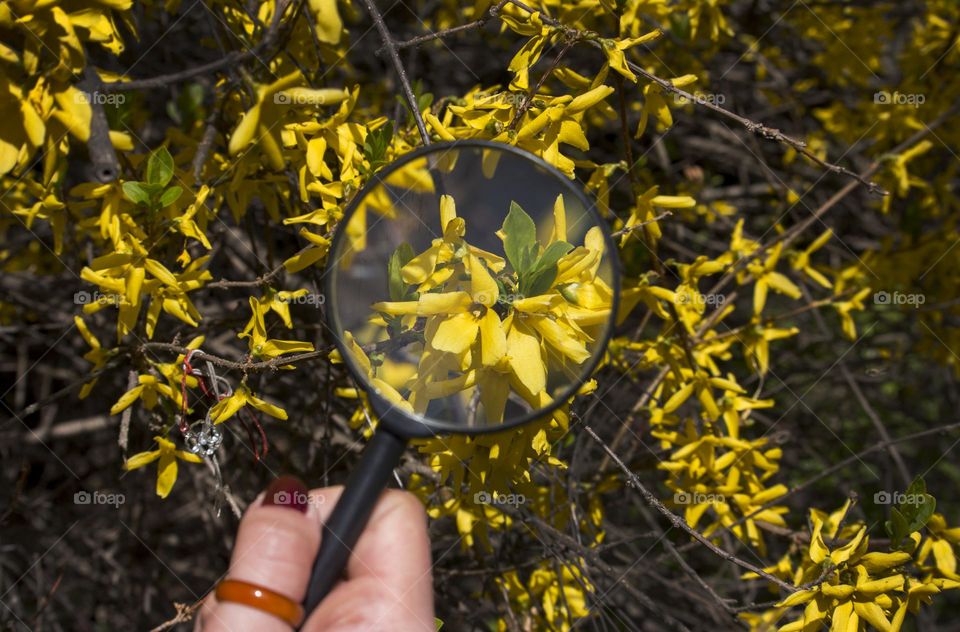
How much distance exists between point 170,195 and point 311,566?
0.84m

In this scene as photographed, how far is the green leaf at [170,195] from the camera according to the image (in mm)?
1563

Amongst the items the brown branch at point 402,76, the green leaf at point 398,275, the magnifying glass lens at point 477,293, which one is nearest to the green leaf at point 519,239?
the magnifying glass lens at point 477,293

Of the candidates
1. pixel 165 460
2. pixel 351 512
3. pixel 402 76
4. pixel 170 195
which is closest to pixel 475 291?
pixel 351 512

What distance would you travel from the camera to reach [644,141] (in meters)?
3.37

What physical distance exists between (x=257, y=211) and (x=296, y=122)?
0.87 meters

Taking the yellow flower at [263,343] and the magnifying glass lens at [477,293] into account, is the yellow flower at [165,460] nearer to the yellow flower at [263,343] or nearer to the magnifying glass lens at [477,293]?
the yellow flower at [263,343]

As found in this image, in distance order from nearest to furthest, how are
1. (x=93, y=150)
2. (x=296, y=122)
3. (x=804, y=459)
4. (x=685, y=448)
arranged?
(x=93, y=150) < (x=296, y=122) < (x=685, y=448) < (x=804, y=459)

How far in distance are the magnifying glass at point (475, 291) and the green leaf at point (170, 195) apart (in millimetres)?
459

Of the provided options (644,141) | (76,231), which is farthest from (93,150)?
(644,141)

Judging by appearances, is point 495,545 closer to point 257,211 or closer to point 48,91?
point 257,211

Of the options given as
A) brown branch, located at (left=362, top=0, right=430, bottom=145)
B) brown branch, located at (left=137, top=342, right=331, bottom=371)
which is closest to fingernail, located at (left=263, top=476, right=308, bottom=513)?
brown branch, located at (left=137, top=342, right=331, bottom=371)

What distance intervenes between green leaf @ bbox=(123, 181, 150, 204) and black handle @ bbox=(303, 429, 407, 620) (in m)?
0.80

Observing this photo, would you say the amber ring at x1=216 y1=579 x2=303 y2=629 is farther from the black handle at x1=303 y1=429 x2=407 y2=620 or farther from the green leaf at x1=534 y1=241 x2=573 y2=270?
the green leaf at x1=534 y1=241 x2=573 y2=270

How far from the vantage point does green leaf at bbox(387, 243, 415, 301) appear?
1289 mm
